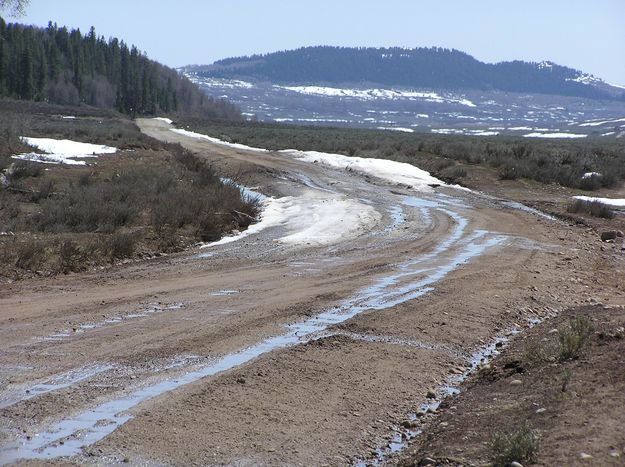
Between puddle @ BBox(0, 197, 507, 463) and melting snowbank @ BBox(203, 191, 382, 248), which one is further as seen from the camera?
melting snowbank @ BBox(203, 191, 382, 248)

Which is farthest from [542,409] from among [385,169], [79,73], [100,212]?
[79,73]

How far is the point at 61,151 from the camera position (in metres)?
34.0

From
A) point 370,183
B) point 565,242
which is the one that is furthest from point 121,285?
point 370,183

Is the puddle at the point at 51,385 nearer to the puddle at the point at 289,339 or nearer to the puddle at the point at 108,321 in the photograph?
the puddle at the point at 289,339

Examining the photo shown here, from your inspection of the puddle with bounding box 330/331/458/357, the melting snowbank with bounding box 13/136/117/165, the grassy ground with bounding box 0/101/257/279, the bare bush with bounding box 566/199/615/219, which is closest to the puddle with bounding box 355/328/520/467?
the puddle with bounding box 330/331/458/357

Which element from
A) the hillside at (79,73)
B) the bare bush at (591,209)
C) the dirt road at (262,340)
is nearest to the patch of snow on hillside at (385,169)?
the bare bush at (591,209)

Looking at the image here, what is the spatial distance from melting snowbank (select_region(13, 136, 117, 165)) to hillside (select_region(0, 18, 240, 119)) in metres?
75.2

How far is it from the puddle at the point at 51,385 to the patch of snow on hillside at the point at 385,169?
24.6m

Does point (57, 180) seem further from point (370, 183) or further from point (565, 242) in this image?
point (565, 242)

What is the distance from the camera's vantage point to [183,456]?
5.46m

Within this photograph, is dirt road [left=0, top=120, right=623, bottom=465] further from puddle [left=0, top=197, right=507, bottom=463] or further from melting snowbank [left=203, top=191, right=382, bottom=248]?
melting snowbank [left=203, top=191, right=382, bottom=248]

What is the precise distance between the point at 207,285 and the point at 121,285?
1231 millimetres

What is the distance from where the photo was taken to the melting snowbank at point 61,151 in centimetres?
2978

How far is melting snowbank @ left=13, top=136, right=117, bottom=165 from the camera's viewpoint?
97.7 ft
